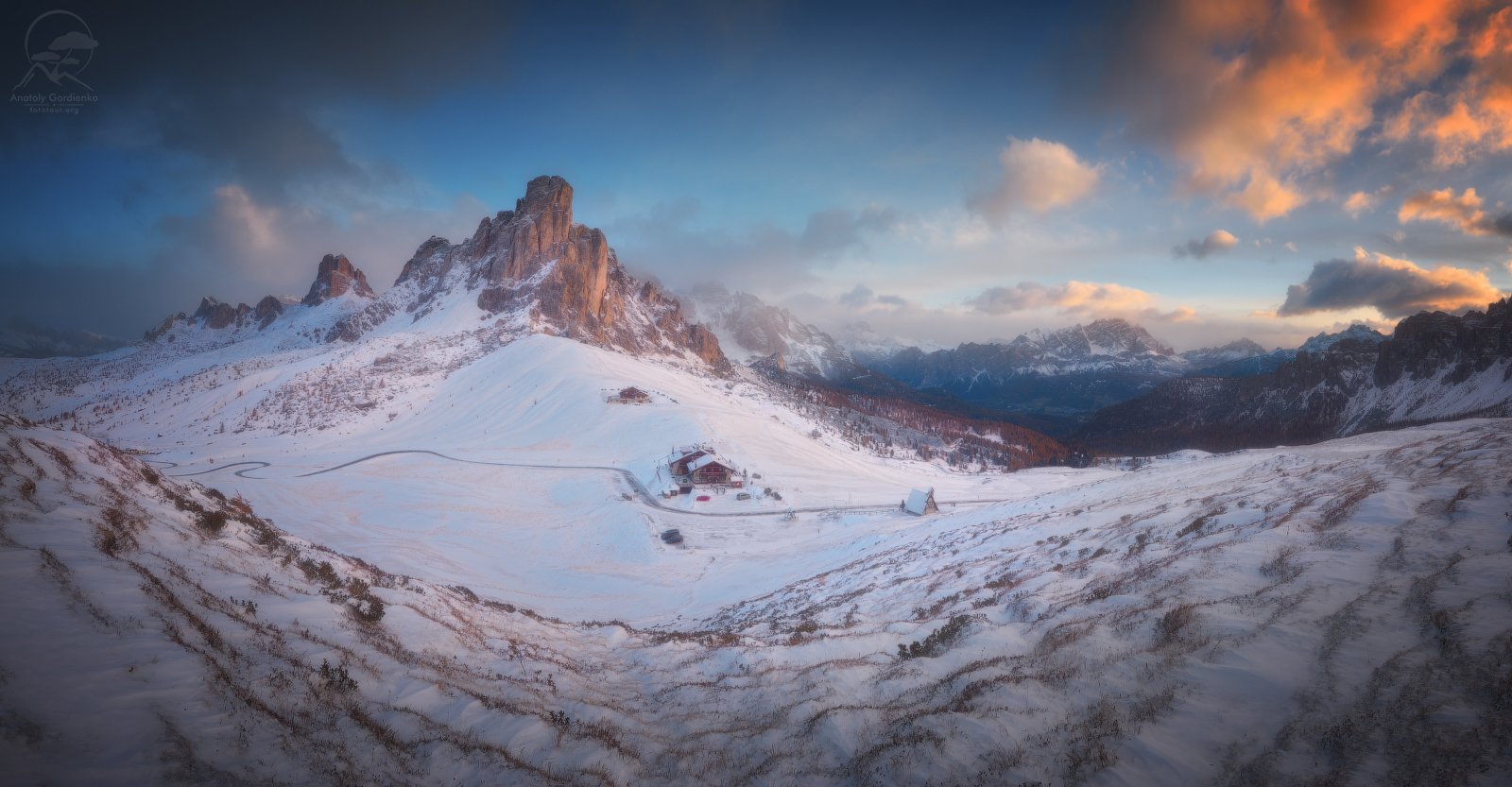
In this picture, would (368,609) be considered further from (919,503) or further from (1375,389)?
(1375,389)

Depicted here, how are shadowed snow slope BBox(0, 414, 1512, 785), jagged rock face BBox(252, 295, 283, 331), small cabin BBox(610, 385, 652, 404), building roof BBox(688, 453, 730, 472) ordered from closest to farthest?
1. shadowed snow slope BBox(0, 414, 1512, 785)
2. building roof BBox(688, 453, 730, 472)
3. small cabin BBox(610, 385, 652, 404)
4. jagged rock face BBox(252, 295, 283, 331)

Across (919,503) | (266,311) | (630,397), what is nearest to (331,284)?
(266,311)

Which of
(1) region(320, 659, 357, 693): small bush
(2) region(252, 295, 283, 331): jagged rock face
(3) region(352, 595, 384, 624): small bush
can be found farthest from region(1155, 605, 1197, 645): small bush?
(2) region(252, 295, 283, 331): jagged rock face

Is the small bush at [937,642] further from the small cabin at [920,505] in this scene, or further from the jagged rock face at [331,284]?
the jagged rock face at [331,284]

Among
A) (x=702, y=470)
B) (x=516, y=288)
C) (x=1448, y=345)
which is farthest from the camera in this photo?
(x=516, y=288)

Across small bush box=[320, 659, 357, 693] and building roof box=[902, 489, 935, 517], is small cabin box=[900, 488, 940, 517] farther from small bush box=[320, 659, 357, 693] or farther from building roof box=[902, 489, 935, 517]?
small bush box=[320, 659, 357, 693]

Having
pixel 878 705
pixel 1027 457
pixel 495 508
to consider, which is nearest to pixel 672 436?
pixel 495 508
